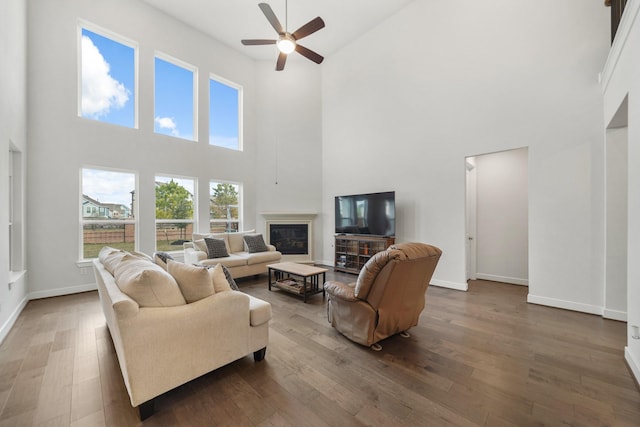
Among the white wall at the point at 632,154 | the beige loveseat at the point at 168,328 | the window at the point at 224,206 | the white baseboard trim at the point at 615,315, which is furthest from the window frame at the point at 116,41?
the white baseboard trim at the point at 615,315

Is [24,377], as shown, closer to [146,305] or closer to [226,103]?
[146,305]

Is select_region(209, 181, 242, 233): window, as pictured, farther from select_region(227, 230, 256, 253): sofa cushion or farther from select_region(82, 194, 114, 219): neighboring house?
select_region(82, 194, 114, 219): neighboring house

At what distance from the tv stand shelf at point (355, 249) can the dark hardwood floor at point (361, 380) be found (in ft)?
7.80

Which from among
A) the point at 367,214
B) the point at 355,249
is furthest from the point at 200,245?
the point at 367,214

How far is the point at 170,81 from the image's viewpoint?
19.2 feet

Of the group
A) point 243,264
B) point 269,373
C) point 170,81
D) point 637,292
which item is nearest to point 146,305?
point 269,373

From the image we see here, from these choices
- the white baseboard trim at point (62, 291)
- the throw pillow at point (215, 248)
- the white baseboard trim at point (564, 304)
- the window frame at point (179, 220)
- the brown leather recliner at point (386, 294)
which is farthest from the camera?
the window frame at point (179, 220)

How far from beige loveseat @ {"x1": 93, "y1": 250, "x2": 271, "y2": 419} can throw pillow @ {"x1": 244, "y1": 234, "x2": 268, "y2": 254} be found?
3.34 m

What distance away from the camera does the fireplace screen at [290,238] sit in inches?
275

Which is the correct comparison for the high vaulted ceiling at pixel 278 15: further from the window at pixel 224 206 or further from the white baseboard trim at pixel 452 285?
the white baseboard trim at pixel 452 285

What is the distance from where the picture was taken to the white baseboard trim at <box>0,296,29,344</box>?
272cm

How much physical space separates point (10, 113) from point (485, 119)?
6.68 metres

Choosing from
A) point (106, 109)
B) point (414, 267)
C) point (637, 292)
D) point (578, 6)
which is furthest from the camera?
point (106, 109)

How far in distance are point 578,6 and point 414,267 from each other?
4.35 metres
